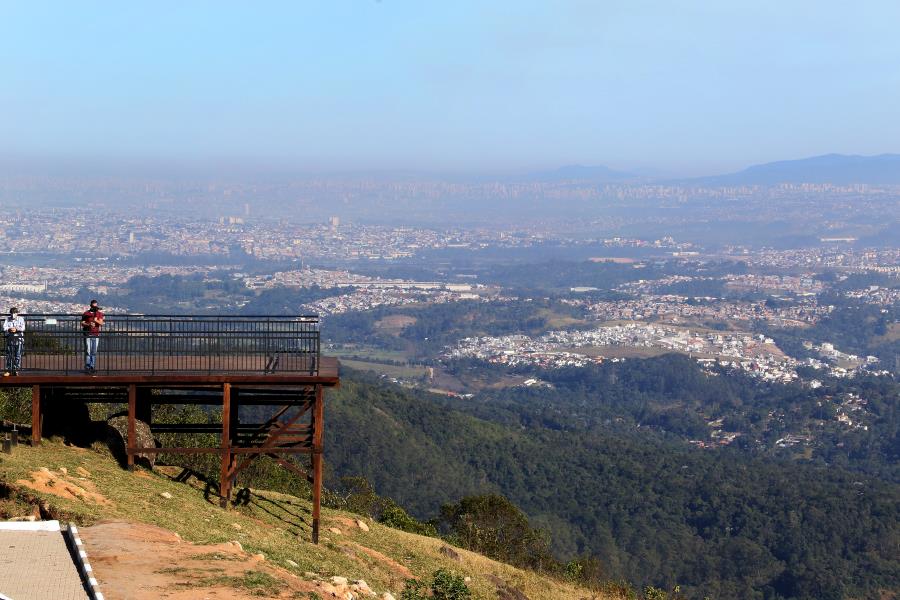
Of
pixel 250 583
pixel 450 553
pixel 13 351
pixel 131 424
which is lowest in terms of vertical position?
pixel 450 553

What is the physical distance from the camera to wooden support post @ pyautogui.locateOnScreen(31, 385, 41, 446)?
14.8 metres

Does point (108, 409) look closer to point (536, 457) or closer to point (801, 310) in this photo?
point (536, 457)

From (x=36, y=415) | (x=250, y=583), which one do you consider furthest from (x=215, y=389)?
(x=250, y=583)

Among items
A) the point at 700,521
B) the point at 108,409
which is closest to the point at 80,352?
the point at 108,409

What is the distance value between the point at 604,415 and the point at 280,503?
93.7m

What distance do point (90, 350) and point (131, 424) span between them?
A: 114cm

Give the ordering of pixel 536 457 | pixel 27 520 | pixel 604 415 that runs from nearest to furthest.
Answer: pixel 27 520
pixel 536 457
pixel 604 415

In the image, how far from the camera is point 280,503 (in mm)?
17469

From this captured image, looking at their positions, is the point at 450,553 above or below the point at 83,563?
below

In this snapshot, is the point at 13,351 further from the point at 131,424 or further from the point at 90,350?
the point at 131,424

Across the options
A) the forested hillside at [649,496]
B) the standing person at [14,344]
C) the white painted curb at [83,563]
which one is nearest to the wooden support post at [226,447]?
the standing person at [14,344]

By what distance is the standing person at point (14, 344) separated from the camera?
1505cm

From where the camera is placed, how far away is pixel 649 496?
64.9 metres

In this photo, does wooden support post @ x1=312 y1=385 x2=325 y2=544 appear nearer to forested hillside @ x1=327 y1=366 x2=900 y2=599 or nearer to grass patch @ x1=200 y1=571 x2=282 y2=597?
grass patch @ x1=200 y1=571 x2=282 y2=597
